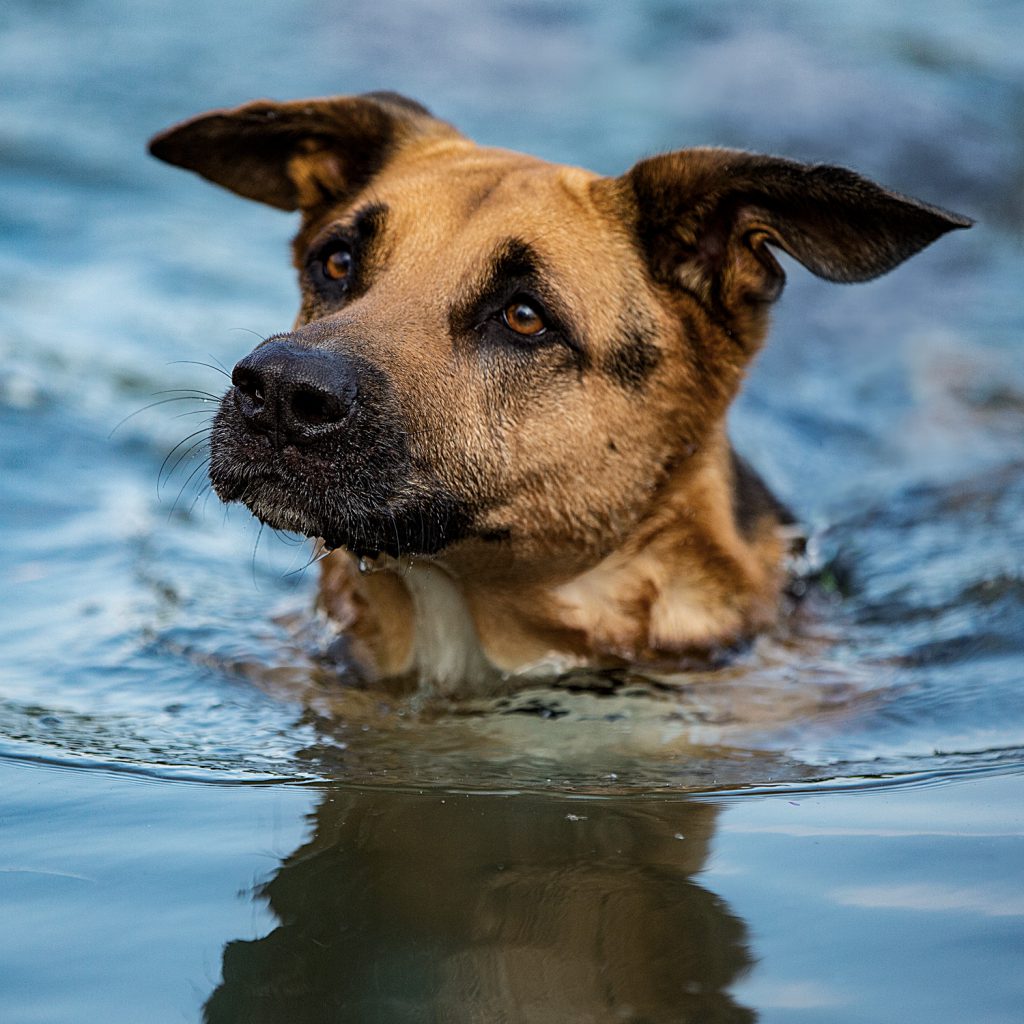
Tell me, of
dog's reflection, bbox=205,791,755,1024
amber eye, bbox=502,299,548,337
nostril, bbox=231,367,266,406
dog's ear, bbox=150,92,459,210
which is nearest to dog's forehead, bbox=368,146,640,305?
amber eye, bbox=502,299,548,337

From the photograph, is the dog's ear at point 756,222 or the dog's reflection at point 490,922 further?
the dog's ear at point 756,222

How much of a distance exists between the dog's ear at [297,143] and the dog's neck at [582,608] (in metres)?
A: 1.26

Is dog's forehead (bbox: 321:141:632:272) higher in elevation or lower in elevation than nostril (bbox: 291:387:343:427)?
higher

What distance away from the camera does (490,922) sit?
2.64 metres

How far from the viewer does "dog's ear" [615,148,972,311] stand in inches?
153

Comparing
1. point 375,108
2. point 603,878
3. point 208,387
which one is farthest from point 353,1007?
point 208,387

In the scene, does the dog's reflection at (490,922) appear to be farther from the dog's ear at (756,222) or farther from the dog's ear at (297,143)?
the dog's ear at (297,143)

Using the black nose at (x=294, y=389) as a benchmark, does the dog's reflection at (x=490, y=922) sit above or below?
below

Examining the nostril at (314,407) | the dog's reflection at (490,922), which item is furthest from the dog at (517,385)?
the dog's reflection at (490,922)

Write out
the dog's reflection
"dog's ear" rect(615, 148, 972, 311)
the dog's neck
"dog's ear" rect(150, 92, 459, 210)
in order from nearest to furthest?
1. the dog's reflection
2. "dog's ear" rect(615, 148, 972, 311)
3. the dog's neck
4. "dog's ear" rect(150, 92, 459, 210)

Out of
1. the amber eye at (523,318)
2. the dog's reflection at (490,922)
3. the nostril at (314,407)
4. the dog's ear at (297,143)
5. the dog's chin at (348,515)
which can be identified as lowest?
the dog's reflection at (490,922)

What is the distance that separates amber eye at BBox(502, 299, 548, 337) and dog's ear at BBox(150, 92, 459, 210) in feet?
3.16

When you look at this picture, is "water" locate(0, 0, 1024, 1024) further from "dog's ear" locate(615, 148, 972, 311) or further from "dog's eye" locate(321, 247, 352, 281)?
"dog's ear" locate(615, 148, 972, 311)

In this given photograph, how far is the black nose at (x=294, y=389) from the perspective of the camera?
11.2 ft
